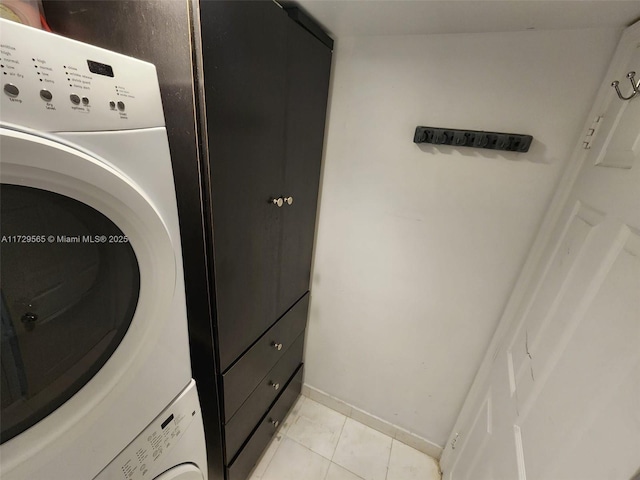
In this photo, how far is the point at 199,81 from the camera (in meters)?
0.58

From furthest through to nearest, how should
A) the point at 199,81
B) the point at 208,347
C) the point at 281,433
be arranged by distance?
the point at 281,433 < the point at 208,347 < the point at 199,81

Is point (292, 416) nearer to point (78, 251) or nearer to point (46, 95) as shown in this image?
point (78, 251)

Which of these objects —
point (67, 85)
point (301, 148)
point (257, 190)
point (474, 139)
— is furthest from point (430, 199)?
point (67, 85)

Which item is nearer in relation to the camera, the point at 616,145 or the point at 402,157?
the point at 616,145

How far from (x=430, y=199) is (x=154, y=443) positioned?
1.19 meters

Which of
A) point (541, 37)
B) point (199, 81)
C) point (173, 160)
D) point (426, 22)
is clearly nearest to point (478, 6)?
point (426, 22)

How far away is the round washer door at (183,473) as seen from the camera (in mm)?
689

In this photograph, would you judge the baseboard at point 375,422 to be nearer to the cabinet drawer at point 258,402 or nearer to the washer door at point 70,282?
the cabinet drawer at point 258,402

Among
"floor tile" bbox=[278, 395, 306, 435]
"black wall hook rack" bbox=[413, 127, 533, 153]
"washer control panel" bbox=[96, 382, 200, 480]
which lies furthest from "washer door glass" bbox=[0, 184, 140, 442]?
"floor tile" bbox=[278, 395, 306, 435]

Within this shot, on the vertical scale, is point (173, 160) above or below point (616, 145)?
below

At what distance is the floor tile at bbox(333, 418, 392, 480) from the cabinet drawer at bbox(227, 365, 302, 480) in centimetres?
35

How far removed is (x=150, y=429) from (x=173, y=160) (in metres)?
0.66

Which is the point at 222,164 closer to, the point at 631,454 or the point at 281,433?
the point at 631,454

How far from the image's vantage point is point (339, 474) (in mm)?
1309
